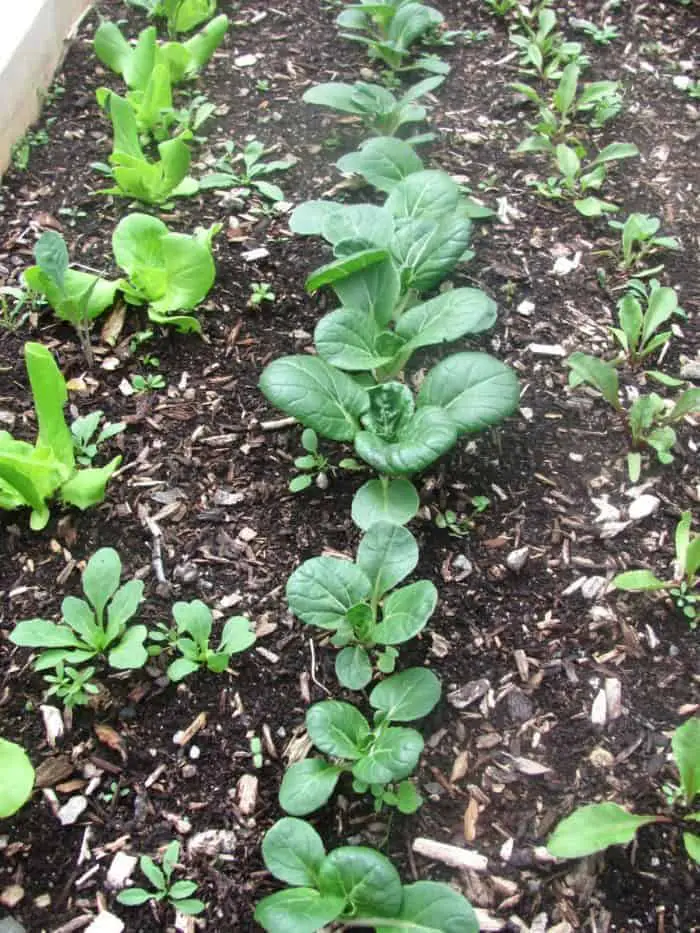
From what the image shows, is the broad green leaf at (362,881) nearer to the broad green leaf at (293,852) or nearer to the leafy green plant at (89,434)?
the broad green leaf at (293,852)

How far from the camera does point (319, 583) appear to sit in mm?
1587

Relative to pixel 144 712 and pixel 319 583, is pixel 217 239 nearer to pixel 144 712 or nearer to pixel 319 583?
pixel 319 583

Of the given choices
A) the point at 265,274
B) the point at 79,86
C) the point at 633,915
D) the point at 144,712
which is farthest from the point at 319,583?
the point at 79,86

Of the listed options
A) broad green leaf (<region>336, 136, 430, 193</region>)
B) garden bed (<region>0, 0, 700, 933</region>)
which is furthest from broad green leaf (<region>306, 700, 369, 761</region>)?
broad green leaf (<region>336, 136, 430, 193</region>)

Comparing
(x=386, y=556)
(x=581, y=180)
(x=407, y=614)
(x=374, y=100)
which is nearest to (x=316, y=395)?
(x=386, y=556)

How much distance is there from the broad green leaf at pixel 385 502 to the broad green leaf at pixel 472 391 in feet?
0.54

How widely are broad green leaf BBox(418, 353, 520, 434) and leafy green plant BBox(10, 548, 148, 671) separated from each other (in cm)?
69

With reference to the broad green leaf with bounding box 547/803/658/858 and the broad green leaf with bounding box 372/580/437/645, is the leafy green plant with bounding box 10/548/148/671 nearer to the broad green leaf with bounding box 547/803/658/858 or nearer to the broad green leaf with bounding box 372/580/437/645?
the broad green leaf with bounding box 372/580/437/645

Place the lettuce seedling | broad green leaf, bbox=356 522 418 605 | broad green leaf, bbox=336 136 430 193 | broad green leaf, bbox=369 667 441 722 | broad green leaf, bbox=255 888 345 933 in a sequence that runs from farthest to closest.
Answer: broad green leaf, bbox=336 136 430 193
the lettuce seedling
broad green leaf, bbox=356 522 418 605
broad green leaf, bbox=369 667 441 722
broad green leaf, bbox=255 888 345 933

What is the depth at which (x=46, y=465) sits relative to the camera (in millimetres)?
1687

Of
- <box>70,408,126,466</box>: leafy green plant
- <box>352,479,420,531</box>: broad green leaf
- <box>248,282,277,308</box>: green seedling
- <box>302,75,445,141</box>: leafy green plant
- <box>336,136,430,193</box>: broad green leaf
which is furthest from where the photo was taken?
<box>302,75,445,141</box>: leafy green plant

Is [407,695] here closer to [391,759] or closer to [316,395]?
[391,759]

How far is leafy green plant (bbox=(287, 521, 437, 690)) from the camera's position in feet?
5.09

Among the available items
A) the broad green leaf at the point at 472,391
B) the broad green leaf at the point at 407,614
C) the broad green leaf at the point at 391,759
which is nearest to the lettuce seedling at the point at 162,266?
the broad green leaf at the point at 472,391
